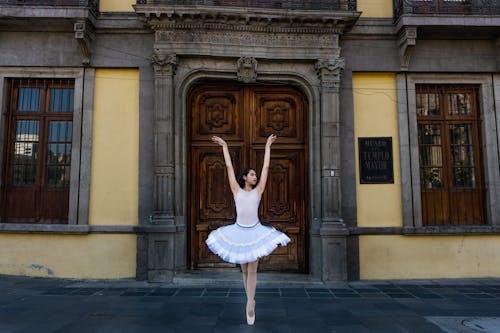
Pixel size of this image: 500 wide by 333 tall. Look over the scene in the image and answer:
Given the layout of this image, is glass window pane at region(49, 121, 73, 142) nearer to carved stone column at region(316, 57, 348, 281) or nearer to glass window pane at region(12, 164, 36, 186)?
glass window pane at region(12, 164, 36, 186)

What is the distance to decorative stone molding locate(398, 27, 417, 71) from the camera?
788 cm

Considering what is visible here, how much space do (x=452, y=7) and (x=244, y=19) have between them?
482cm

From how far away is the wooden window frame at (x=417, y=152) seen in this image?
316 inches

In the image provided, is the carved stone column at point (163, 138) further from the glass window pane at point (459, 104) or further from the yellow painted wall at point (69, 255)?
the glass window pane at point (459, 104)

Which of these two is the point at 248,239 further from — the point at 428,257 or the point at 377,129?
the point at 428,257

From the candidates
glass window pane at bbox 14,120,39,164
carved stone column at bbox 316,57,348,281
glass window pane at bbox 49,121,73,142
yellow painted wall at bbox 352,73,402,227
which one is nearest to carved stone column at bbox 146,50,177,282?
glass window pane at bbox 49,121,73,142

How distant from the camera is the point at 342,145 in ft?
26.7

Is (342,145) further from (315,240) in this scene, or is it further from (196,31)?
(196,31)

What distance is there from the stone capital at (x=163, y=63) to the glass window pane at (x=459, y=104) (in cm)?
636

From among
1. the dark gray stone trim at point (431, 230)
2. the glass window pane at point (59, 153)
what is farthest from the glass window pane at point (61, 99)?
the dark gray stone trim at point (431, 230)

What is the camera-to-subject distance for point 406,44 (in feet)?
26.2

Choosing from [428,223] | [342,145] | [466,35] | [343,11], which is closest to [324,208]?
[342,145]

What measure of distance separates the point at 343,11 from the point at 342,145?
2.87 m

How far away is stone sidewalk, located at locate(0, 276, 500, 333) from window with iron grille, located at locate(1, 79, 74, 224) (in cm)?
151
